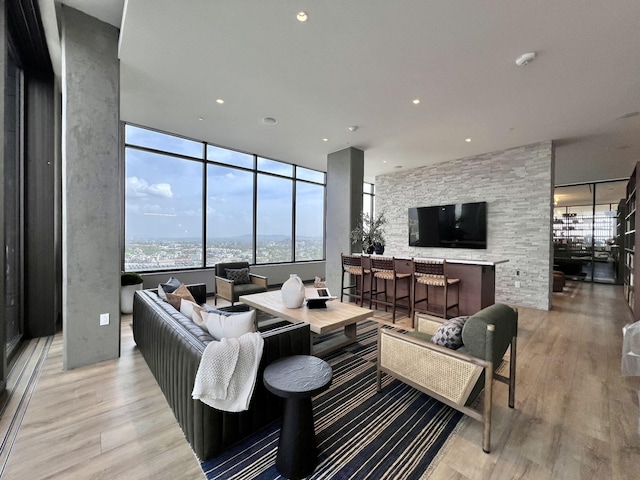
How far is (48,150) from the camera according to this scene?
348cm

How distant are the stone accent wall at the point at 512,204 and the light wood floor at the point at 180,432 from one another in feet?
7.66

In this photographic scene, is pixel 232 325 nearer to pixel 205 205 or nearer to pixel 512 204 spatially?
pixel 205 205

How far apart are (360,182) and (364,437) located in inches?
182

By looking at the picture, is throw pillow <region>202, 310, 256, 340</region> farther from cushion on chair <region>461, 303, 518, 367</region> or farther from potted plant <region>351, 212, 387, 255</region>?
potted plant <region>351, 212, 387, 255</region>

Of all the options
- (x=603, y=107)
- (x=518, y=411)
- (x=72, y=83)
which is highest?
(x=603, y=107)

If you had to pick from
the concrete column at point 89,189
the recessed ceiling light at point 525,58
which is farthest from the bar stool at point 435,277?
the concrete column at point 89,189

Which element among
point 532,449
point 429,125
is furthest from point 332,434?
point 429,125

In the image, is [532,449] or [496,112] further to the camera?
[496,112]

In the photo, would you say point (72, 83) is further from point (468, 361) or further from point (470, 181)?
point (470, 181)

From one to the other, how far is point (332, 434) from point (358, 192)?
450 cm

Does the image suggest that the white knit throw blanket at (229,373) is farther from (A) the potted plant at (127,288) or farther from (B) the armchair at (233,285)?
(A) the potted plant at (127,288)

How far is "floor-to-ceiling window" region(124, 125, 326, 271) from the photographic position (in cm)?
496

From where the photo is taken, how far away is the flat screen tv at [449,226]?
5844 millimetres

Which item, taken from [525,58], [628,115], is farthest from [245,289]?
[628,115]
